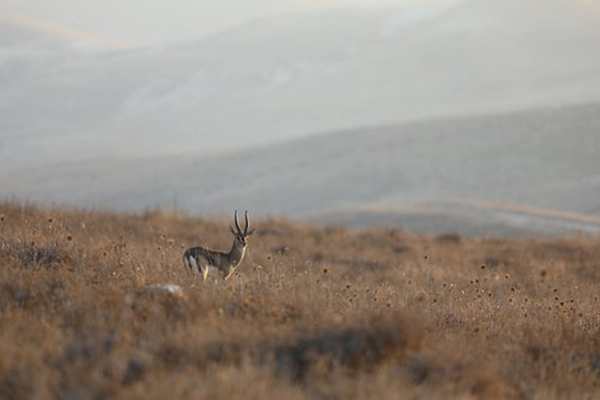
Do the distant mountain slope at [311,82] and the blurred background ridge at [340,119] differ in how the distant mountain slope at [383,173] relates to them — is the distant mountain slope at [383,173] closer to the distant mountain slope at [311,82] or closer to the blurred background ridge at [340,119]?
the blurred background ridge at [340,119]

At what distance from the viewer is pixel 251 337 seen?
23.9 feet

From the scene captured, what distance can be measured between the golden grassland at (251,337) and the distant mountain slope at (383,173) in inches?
1860

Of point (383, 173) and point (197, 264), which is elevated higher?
point (197, 264)

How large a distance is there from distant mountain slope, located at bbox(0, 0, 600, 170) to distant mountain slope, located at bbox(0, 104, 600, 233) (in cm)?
1963

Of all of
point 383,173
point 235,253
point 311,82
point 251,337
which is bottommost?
point 383,173

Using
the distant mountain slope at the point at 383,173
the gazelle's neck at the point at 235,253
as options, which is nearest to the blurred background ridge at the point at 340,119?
the distant mountain slope at the point at 383,173

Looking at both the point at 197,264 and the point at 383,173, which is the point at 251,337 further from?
the point at 383,173

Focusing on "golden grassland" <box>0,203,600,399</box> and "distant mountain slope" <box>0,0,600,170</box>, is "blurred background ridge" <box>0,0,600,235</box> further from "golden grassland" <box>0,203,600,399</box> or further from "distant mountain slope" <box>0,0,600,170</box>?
"golden grassland" <box>0,203,600,399</box>

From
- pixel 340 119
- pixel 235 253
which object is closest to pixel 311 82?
pixel 340 119

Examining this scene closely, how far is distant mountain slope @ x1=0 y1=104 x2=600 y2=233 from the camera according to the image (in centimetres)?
6581

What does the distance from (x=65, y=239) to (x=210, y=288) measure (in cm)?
291

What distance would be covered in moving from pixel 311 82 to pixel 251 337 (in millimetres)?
127434

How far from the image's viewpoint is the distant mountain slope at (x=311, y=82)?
381 feet

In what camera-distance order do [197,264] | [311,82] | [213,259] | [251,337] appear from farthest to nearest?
[311,82], [213,259], [197,264], [251,337]
